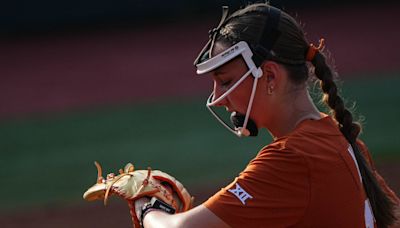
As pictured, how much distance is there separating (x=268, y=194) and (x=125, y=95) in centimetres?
1017

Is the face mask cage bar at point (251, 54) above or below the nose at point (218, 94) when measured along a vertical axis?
above

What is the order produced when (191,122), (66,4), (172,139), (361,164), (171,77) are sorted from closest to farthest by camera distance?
(361,164) → (172,139) → (191,122) → (171,77) → (66,4)

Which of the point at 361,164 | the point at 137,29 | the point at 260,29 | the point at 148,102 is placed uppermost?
the point at 137,29

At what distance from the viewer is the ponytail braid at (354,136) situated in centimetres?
313

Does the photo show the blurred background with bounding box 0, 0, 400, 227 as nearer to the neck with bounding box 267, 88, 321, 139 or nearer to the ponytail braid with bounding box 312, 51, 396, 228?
the ponytail braid with bounding box 312, 51, 396, 228

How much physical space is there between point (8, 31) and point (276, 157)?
1387cm

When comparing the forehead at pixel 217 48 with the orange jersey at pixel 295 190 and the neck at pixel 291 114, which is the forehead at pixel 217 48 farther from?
the orange jersey at pixel 295 190

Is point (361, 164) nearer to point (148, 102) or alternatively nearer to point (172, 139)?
point (172, 139)

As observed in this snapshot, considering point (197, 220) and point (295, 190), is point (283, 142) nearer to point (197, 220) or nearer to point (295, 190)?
point (295, 190)

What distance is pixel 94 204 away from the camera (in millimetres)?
8375

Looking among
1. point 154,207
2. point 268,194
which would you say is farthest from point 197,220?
point 154,207

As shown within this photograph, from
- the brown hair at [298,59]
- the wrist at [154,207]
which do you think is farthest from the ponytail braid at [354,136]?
the wrist at [154,207]

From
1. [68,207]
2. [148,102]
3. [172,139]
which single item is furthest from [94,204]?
[148,102]

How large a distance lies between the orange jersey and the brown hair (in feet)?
0.79
